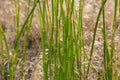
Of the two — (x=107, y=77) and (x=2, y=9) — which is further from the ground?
(x=2, y=9)

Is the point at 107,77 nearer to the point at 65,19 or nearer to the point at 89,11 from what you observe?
the point at 65,19

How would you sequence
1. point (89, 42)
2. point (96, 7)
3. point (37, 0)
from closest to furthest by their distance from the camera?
1. point (37, 0)
2. point (89, 42)
3. point (96, 7)

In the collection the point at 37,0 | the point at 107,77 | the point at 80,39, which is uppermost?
the point at 37,0

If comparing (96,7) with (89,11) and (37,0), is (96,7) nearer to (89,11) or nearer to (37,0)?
(89,11)

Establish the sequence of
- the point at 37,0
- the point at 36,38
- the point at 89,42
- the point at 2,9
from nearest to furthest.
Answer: the point at 37,0, the point at 89,42, the point at 36,38, the point at 2,9

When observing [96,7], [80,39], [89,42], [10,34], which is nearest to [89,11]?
[96,7]

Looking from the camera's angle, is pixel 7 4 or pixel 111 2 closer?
pixel 111 2

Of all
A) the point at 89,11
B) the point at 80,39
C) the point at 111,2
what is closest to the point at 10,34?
the point at 89,11

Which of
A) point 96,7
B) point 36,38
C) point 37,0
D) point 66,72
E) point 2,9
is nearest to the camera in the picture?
point 37,0

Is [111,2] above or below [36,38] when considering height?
above
